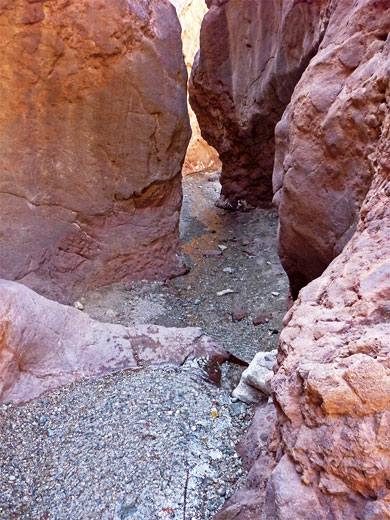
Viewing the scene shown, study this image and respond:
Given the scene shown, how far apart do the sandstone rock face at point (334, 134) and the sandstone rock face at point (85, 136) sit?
163 cm

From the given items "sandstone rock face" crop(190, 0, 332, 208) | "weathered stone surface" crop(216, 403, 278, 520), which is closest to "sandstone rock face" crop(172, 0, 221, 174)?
"sandstone rock face" crop(190, 0, 332, 208)

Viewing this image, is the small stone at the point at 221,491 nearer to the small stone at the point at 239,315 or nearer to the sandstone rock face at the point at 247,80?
the small stone at the point at 239,315

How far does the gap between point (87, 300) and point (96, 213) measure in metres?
0.81

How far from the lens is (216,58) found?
618 cm

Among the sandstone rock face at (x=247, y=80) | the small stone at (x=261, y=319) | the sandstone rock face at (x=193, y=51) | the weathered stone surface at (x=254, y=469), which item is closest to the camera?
the weathered stone surface at (x=254, y=469)

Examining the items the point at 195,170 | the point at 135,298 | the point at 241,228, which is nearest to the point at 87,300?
the point at 135,298

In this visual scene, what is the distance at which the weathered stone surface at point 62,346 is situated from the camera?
2.34 m

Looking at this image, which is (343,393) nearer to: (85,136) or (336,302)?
(336,302)

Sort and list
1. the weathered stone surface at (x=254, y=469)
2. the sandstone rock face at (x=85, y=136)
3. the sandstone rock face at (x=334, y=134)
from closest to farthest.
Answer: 1. the weathered stone surface at (x=254, y=469)
2. the sandstone rock face at (x=334, y=134)
3. the sandstone rock face at (x=85, y=136)

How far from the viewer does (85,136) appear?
13.2ft

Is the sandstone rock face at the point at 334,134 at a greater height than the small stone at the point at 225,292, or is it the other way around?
the sandstone rock face at the point at 334,134

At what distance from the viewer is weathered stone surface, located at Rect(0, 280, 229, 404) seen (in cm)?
234

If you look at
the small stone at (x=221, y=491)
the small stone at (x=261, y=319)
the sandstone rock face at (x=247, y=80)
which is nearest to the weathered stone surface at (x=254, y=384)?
the small stone at (x=221, y=491)

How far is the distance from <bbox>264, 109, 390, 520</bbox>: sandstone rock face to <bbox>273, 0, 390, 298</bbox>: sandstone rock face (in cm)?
94
